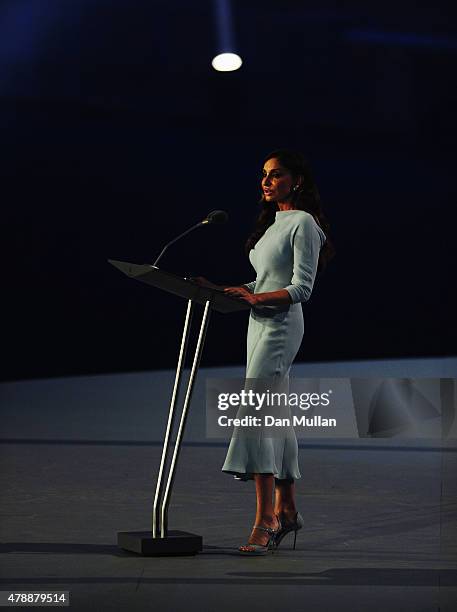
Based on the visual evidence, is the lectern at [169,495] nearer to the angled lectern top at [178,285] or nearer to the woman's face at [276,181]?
the angled lectern top at [178,285]

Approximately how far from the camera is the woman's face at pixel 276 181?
10.9 feet

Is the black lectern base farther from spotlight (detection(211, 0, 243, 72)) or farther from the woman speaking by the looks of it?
spotlight (detection(211, 0, 243, 72))

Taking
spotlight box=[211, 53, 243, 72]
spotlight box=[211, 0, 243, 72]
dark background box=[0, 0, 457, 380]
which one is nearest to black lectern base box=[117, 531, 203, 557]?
dark background box=[0, 0, 457, 380]

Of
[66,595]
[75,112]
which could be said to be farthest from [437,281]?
[66,595]

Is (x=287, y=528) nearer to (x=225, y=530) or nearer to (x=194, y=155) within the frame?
(x=225, y=530)

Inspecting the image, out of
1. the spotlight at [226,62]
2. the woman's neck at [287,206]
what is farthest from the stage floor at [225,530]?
the spotlight at [226,62]

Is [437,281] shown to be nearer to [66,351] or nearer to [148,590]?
[66,351]

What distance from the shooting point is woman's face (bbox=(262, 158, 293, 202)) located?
331cm

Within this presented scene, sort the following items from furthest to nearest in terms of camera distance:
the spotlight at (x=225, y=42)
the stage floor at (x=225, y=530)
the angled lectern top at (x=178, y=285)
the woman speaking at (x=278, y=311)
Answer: the spotlight at (x=225, y=42) → the woman speaking at (x=278, y=311) → the angled lectern top at (x=178, y=285) → the stage floor at (x=225, y=530)

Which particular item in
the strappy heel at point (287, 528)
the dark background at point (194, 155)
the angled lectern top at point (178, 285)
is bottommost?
the strappy heel at point (287, 528)

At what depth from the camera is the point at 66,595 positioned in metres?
2.47

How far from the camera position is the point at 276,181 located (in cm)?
331

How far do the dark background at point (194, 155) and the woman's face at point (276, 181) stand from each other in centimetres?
689

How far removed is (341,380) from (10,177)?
768 centimetres
